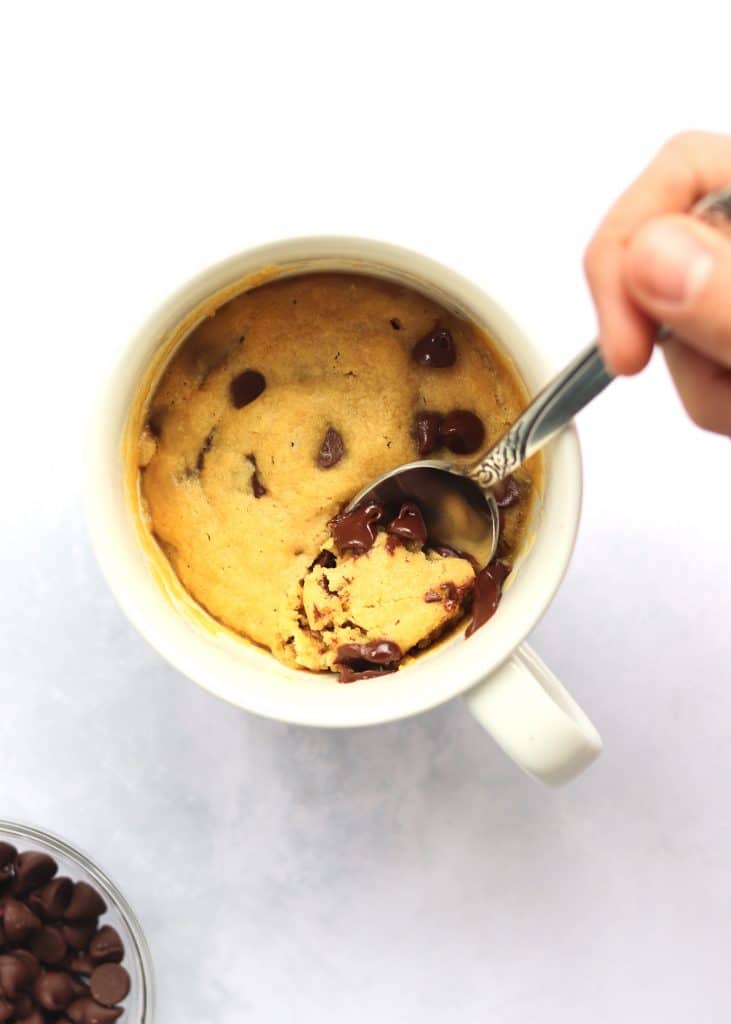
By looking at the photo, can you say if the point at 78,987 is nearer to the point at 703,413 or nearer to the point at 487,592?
the point at 487,592

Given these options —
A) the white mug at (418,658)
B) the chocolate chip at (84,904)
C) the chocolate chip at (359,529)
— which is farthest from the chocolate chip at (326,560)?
the chocolate chip at (84,904)

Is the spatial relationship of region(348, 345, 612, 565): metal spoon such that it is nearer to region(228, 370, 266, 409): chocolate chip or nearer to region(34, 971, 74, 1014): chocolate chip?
region(228, 370, 266, 409): chocolate chip

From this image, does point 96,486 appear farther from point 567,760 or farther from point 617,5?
point 617,5

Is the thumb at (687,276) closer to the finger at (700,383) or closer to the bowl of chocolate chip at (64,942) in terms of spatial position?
the finger at (700,383)

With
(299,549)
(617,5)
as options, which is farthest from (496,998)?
(617,5)

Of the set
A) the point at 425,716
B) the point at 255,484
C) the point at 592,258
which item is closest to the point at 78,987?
the point at 425,716
